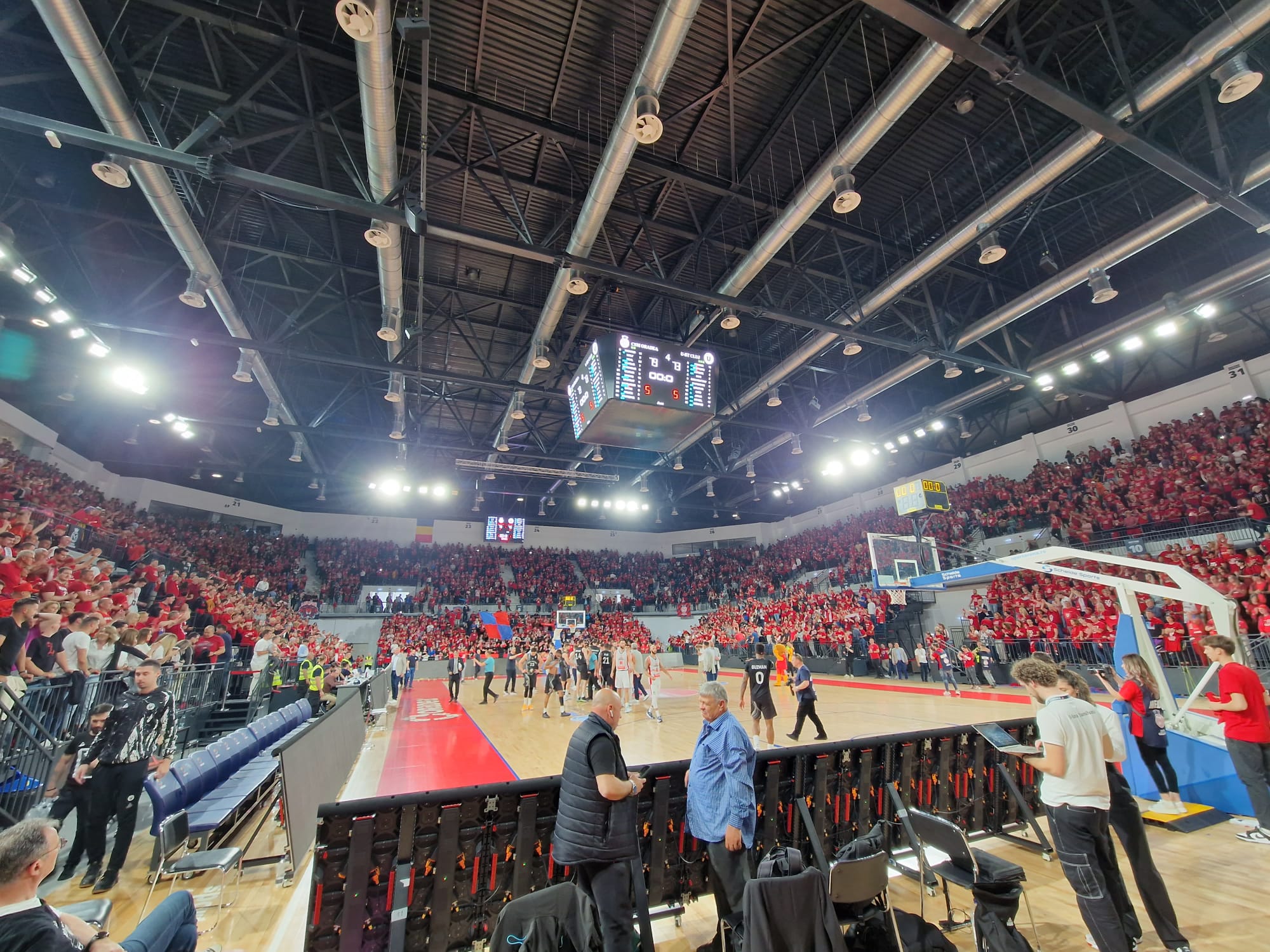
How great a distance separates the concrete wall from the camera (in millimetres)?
15016

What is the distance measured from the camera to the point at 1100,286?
8.64 meters

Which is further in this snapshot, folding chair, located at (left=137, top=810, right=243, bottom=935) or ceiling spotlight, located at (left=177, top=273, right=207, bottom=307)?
ceiling spotlight, located at (left=177, top=273, right=207, bottom=307)

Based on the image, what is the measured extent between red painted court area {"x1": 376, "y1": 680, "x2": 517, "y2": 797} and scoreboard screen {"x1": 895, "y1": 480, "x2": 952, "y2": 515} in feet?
53.2

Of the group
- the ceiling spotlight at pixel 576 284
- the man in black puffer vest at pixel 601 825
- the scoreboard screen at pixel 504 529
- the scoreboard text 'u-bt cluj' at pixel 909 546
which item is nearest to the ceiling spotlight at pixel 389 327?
the ceiling spotlight at pixel 576 284

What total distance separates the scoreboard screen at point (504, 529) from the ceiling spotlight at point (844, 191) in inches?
958

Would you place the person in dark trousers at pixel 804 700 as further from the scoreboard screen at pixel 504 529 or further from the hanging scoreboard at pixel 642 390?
the scoreboard screen at pixel 504 529

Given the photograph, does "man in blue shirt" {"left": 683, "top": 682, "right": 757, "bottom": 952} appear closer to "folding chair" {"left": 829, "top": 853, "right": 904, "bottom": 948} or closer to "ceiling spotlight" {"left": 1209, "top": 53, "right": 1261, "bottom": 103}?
"folding chair" {"left": 829, "top": 853, "right": 904, "bottom": 948}

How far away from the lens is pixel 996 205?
7605 millimetres

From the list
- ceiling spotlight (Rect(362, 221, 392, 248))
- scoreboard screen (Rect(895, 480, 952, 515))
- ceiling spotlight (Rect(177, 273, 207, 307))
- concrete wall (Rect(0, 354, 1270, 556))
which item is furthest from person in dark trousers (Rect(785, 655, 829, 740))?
concrete wall (Rect(0, 354, 1270, 556))

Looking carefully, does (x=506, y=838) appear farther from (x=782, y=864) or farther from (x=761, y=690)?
(x=761, y=690)

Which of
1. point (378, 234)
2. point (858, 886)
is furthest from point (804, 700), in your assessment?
point (378, 234)

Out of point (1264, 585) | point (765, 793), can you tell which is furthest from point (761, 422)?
point (765, 793)

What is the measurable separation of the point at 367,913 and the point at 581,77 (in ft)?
28.3

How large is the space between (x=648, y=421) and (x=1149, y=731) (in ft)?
23.7
